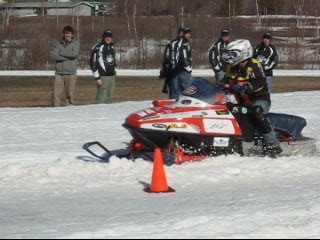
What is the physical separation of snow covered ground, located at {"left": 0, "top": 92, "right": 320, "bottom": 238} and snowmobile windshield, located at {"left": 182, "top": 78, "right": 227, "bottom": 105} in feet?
2.33

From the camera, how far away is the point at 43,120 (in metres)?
12.6

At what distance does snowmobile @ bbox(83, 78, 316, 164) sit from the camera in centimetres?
845

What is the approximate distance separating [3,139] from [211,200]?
4.98 meters

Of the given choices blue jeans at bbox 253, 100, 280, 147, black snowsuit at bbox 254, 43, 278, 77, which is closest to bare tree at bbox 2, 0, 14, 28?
black snowsuit at bbox 254, 43, 278, 77

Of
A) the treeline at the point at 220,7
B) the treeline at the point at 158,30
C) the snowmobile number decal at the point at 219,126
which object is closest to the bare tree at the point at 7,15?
the treeline at the point at 158,30

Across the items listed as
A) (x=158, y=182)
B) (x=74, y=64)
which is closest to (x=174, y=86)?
(x=74, y=64)

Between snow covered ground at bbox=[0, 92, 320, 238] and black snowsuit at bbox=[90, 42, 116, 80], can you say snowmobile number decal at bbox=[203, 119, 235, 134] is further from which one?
black snowsuit at bbox=[90, 42, 116, 80]

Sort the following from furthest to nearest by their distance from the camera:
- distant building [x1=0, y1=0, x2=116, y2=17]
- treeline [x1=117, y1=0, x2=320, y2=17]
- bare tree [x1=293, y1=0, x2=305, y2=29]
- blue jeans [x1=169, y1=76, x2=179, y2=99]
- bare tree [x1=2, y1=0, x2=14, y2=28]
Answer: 1. distant building [x1=0, y1=0, x2=116, y2=17]
2. treeline [x1=117, y1=0, x2=320, y2=17]
3. bare tree [x1=293, y1=0, x2=305, y2=29]
4. bare tree [x1=2, y1=0, x2=14, y2=28]
5. blue jeans [x1=169, y1=76, x2=179, y2=99]

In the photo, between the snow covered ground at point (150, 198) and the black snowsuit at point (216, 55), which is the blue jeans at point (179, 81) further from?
the snow covered ground at point (150, 198)

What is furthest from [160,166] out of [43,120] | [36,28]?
[36,28]

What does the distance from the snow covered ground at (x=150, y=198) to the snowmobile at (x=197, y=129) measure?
0.20 meters

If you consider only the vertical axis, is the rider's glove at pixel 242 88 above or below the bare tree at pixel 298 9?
above

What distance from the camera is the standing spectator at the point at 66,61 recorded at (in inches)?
A: 586

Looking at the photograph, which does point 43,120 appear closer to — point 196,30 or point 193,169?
point 193,169
